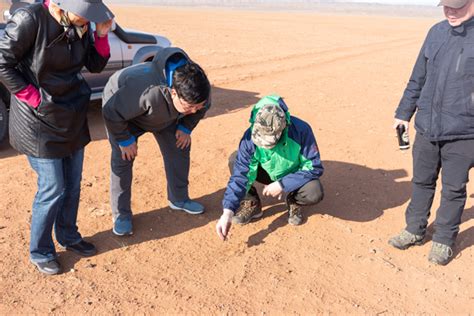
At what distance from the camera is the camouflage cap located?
10.7 ft

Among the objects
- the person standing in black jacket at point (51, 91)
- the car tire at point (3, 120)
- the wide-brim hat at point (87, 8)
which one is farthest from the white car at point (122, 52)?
the wide-brim hat at point (87, 8)

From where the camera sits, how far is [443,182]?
348 cm

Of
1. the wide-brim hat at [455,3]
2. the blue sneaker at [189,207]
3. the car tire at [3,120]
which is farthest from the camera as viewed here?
the car tire at [3,120]

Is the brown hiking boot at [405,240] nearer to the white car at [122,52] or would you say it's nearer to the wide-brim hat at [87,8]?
the wide-brim hat at [87,8]

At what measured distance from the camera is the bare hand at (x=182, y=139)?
3746mm

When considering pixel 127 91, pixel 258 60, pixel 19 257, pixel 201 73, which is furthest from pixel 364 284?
Answer: pixel 258 60

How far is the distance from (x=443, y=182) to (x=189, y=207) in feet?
7.05

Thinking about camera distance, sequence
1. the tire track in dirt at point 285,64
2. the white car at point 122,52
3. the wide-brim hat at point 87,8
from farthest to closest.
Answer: the tire track in dirt at point 285,64
the white car at point 122,52
the wide-brim hat at point 87,8

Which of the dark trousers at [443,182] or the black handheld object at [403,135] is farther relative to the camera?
the black handheld object at [403,135]

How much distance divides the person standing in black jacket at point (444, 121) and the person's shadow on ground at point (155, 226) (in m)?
1.65

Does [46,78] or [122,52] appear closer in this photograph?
[46,78]

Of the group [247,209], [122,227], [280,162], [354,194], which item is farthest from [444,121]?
[122,227]

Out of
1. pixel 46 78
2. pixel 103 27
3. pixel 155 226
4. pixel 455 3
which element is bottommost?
pixel 155 226

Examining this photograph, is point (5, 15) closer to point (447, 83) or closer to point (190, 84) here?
point (190, 84)
